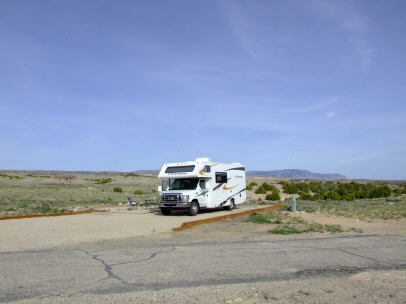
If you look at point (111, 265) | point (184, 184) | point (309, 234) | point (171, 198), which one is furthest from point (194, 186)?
point (111, 265)

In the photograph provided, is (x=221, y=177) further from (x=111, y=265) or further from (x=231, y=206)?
(x=111, y=265)

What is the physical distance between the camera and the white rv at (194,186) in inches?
760

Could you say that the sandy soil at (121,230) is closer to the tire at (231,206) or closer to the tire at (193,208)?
the tire at (193,208)

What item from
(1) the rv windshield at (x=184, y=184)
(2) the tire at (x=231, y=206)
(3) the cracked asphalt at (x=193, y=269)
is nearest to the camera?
(3) the cracked asphalt at (x=193, y=269)

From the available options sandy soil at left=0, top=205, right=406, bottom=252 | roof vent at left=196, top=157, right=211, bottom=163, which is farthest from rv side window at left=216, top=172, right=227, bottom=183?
sandy soil at left=0, top=205, right=406, bottom=252

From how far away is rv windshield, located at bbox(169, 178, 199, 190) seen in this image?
20.1m

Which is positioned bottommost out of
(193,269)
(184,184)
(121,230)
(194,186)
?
(193,269)

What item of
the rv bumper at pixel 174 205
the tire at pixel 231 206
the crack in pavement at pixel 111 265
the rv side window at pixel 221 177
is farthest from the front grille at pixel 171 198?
the crack in pavement at pixel 111 265

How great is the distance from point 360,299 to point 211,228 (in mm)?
8909

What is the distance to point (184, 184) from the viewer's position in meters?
20.3

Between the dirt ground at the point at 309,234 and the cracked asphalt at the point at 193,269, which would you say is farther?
the dirt ground at the point at 309,234

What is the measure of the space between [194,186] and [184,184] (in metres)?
0.60

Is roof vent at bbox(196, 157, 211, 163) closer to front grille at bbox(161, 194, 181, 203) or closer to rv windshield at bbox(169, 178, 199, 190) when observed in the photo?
rv windshield at bbox(169, 178, 199, 190)

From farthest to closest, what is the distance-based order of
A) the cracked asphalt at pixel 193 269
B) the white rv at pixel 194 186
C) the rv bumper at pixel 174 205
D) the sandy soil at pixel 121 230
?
the white rv at pixel 194 186
the rv bumper at pixel 174 205
the sandy soil at pixel 121 230
the cracked asphalt at pixel 193 269
